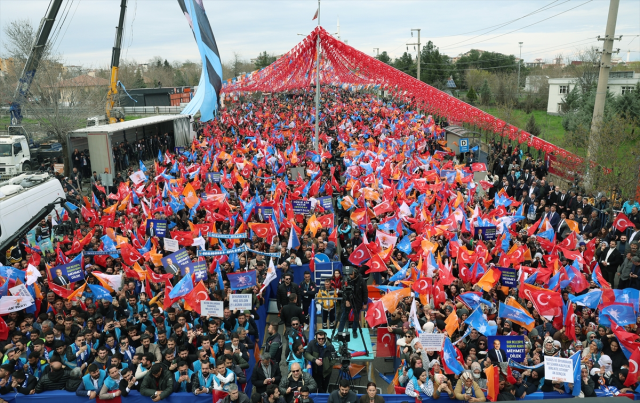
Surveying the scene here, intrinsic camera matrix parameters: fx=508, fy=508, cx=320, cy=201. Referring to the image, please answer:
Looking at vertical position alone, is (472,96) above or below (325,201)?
above

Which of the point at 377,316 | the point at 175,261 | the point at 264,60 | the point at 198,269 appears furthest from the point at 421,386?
the point at 264,60

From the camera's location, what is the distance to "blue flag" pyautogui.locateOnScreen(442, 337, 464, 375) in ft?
23.1

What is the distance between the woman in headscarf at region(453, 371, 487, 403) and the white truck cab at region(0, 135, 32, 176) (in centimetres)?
2282

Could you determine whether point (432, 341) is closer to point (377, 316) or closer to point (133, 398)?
point (377, 316)

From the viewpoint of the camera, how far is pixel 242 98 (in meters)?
53.8

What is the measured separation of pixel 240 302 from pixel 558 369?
486 cm

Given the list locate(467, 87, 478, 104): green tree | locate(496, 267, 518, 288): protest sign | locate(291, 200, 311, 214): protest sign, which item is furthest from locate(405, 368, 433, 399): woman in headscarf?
locate(467, 87, 478, 104): green tree

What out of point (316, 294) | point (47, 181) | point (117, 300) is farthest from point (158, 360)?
point (47, 181)

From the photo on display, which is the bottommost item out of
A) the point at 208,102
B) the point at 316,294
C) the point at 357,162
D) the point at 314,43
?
the point at 316,294

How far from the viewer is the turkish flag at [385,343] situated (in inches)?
350

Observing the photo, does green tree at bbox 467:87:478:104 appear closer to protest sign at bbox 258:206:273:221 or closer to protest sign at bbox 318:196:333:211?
protest sign at bbox 318:196:333:211

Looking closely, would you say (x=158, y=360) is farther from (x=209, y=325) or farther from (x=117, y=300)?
(x=117, y=300)

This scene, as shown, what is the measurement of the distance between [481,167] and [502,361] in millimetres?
12656

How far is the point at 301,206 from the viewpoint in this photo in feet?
45.5
